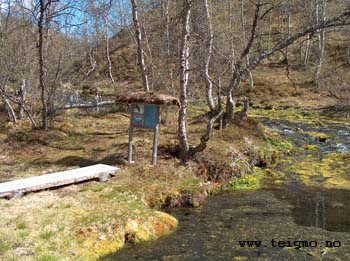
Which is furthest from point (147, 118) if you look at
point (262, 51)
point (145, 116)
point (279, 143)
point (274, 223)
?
point (279, 143)

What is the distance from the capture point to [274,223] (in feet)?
33.8

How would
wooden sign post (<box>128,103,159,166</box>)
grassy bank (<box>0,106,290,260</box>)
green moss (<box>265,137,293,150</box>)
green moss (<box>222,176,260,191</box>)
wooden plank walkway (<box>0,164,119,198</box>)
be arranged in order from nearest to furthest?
grassy bank (<box>0,106,290,260</box>)
wooden plank walkway (<box>0,164,119,198</box>)
wooden sign post (<box>128,103,159,166</box>)
green moss (<box>222,176,260,191</box>)
green moss (<box>265,137,293,150</box>)

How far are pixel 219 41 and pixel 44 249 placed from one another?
20529mm

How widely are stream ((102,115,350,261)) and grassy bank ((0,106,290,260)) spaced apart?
1.68 feet

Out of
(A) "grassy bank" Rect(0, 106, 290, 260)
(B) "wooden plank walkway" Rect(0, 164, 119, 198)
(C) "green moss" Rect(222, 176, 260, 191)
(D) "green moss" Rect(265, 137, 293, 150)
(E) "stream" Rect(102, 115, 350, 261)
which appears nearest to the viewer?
(A) "grassy bank" Rect(0, 106, 290, 260)

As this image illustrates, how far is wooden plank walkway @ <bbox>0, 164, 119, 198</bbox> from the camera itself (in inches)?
412

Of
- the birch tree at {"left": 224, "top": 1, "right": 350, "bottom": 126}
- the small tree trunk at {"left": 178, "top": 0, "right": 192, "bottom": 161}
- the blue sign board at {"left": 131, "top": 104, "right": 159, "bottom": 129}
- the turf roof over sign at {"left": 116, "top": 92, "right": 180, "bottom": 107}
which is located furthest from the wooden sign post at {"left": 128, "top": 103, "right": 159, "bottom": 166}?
the birch tree at {"left": 224, "top": 1, "right": 350, "bottom": 126}

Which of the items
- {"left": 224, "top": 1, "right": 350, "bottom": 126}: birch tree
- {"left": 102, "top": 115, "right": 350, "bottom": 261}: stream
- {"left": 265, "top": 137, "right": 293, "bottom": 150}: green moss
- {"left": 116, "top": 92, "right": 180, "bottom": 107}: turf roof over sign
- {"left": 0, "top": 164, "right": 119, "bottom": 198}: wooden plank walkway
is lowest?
{"left": 102, "top": 115, "right": 350, "bottom": 261}: stream

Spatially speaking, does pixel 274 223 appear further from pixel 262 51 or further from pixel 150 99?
pixel 262 51

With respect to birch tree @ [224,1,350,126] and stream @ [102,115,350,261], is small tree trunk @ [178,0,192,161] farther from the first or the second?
birch tree @ [224,1,350,126]

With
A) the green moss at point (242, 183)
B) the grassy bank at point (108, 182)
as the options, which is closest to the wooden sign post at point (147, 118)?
the grassy bank at point (108, 182)

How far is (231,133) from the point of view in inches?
699

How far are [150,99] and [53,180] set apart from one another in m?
3.81

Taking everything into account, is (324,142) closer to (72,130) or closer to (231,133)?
(231,133)
